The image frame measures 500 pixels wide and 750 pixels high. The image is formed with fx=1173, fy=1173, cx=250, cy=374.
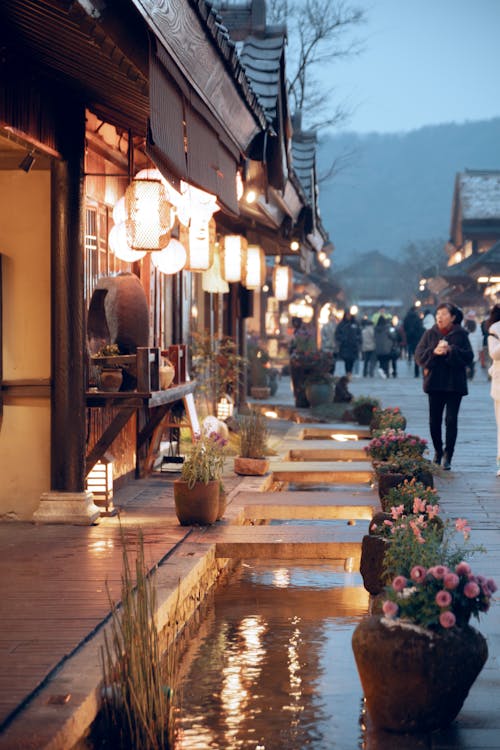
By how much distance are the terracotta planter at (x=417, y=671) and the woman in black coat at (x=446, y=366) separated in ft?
29.2

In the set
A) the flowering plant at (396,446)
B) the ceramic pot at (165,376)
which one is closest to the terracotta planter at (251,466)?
the flowering plant at (396,446)

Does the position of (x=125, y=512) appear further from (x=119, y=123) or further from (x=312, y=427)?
(x=312, y=427)

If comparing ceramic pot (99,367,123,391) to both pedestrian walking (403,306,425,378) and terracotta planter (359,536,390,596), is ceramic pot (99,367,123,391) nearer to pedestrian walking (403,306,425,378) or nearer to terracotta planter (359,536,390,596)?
terracotta planter (359,536,390,596)

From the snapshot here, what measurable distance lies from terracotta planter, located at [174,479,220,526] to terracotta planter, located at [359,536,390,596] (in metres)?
2.36

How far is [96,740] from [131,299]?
5.62m

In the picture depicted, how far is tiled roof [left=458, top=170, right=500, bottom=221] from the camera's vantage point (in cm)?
5875

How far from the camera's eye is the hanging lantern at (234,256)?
58.4ft

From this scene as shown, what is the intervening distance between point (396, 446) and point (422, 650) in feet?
24.8

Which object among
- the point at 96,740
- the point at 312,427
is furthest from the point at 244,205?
the point at 96,740

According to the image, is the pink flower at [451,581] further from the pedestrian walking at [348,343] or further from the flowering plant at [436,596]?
the pedestrian walking at [348,343]

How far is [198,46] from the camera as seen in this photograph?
7.63 metres

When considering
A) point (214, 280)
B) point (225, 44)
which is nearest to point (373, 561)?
point (225, 44)

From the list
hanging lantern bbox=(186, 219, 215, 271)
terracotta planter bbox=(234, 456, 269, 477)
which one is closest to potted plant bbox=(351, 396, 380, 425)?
terracotta planter bbox=(234, 456, 269, 477)

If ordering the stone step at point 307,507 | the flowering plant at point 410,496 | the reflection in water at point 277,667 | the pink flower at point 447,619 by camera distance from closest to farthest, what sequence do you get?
the pink flower at point 447,619 < the reflection in water at point 277,667 < the flowering plant at point 410,496 < the stone step at point 307,507
